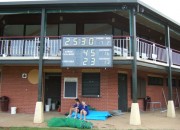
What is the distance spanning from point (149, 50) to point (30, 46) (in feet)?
23.7

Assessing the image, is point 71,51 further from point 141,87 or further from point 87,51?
point 141,87

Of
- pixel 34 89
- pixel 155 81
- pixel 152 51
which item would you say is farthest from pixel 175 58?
pixel 34 89

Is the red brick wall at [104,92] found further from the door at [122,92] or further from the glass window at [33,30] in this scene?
the glass window at [33,30]

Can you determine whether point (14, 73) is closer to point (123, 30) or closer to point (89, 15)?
point (89, 15)

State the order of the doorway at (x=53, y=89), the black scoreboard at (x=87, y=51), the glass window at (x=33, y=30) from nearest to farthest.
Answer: the black scoreboard at (x=87, y=51) < the glass window at (x=33, y=30) < the doorway at (x=53, y=89)

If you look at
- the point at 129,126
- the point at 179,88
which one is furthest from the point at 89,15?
the point at 179,88

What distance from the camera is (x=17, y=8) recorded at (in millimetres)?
14477

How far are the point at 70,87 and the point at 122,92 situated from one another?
11.1 ft

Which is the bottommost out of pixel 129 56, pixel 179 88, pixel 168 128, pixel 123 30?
pixel 168 128

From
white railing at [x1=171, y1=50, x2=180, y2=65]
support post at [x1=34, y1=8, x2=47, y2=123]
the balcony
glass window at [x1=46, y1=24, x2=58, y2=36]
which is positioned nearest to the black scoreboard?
the balcony

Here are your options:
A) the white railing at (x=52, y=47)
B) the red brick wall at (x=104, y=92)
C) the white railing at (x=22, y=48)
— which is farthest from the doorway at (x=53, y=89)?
the white railing at (x=52, y=47)

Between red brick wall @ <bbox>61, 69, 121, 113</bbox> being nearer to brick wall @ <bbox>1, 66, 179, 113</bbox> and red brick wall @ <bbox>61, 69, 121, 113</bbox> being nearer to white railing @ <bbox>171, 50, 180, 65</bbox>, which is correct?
brick wall @ <bbox>1, 66, 179, 113</bbox>

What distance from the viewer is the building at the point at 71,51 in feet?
46.0

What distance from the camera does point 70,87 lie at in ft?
54.4
